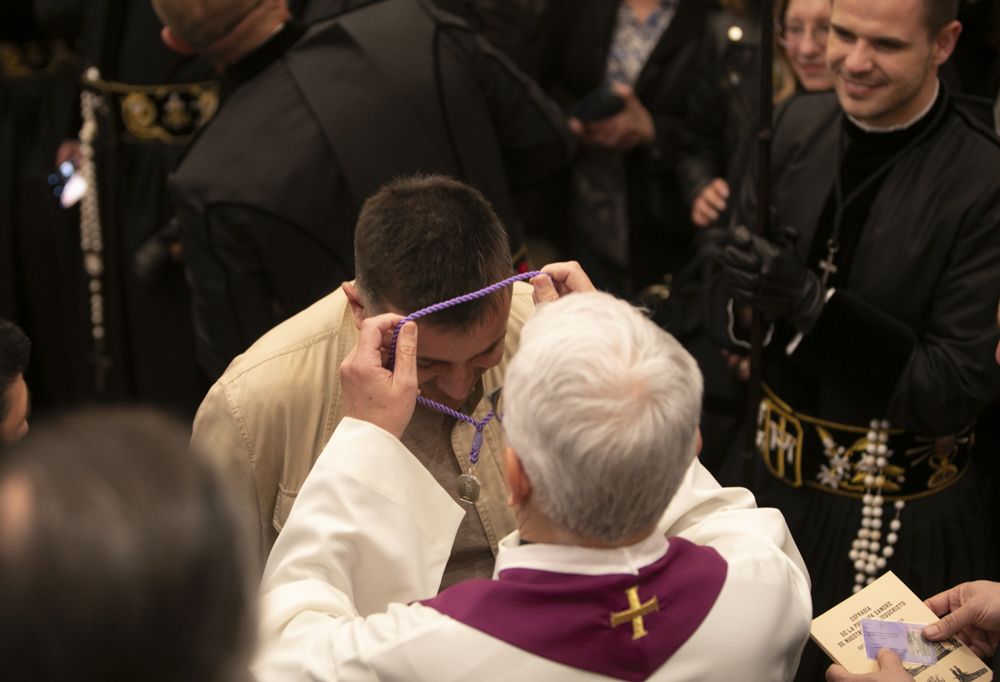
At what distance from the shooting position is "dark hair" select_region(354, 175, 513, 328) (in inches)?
71.7

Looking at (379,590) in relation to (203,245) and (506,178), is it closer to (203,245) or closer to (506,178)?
(203,245)

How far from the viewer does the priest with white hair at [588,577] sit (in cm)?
133

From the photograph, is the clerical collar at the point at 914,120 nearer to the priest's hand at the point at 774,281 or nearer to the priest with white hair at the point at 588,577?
the priest's hand at the point at 774,281

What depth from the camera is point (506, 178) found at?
3188mm

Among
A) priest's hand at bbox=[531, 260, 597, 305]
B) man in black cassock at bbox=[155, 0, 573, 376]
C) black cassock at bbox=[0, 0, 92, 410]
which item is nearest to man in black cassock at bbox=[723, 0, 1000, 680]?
priest's hand at bbox=[531, 260, 597, 305]

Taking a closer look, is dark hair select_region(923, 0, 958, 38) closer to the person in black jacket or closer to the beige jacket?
the beige jacket

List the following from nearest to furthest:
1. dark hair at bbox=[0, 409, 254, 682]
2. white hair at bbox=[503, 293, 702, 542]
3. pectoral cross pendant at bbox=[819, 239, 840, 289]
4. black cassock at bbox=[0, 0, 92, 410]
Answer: dark hair at bbox=[0, 409, 254, 682], white hair at bbox=[503, 293, 702, 542], pectoral cross pendant at bbox=[819, 239, 840, 289], black cassock at bbox=[0, 0, 92, 410]

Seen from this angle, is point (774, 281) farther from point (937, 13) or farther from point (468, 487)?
point (468, 487)

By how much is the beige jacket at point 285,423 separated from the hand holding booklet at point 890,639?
1.82 ft

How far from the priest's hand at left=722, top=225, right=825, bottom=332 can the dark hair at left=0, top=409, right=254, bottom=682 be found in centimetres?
161

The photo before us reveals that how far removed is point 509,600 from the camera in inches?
54.7

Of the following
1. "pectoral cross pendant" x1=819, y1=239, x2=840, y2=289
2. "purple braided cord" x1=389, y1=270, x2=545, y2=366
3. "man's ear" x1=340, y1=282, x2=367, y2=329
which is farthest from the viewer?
"pectoral cross pendant" x1=819, y1=239, x2=840, y2=289

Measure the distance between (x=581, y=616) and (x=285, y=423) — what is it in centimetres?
79

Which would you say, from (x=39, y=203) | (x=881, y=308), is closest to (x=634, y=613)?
(x=881, y=308)
